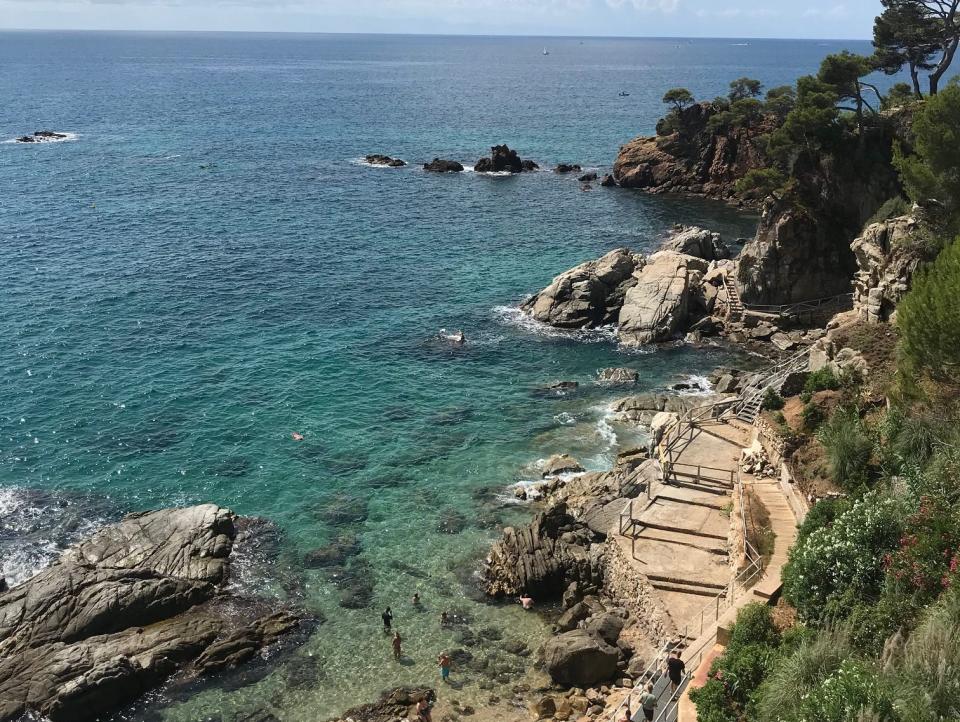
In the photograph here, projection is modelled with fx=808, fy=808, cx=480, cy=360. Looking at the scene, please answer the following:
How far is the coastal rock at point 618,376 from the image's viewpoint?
54.9m

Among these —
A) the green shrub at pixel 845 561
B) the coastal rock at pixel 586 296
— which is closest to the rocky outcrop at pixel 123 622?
the green shrub at pixel 845 561

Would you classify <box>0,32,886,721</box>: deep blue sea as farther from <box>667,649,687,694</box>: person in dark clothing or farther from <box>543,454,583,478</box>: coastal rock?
<box>667,649,687,694</box>: person in dark clothing

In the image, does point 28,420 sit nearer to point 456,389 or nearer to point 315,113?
point 456,389

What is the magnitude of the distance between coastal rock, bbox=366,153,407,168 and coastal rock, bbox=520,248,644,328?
6477 cm

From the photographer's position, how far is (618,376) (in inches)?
2181

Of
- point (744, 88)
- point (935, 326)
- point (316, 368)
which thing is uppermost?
point (744, 88)

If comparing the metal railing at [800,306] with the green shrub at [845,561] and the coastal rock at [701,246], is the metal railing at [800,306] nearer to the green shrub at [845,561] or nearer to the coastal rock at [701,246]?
the coastal rock at [701,246]

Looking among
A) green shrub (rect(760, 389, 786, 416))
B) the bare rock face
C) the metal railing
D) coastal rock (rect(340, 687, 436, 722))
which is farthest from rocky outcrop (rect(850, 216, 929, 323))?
coastal rock (rect(340, 687, 436, 722))

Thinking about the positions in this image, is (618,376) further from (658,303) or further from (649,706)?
(649,706)

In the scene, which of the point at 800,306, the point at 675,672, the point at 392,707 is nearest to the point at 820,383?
the point at 675,672

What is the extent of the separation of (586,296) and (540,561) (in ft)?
108

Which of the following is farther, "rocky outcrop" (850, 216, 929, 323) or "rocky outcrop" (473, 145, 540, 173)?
"rocky outcrop" (473, 145, 540, 173)

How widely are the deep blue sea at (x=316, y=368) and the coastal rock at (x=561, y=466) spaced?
1.29 metres

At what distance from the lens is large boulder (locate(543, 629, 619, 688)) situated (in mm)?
30031
